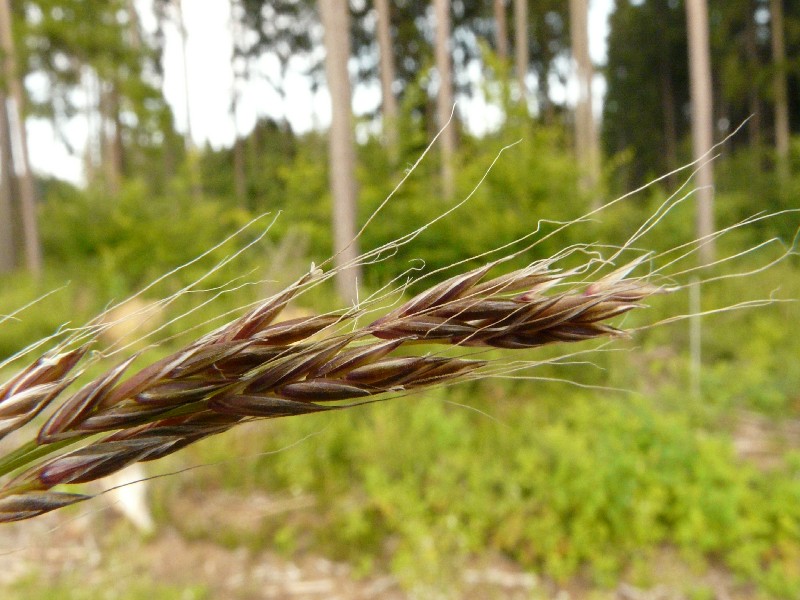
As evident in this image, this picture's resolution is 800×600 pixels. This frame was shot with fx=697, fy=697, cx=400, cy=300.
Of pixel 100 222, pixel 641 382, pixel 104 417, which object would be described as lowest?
pixel 641 382

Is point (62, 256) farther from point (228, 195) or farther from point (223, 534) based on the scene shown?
point (228, 195)

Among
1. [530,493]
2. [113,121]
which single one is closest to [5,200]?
[113,121]

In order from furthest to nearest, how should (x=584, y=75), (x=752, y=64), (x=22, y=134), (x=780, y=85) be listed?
(x=752, y=64) → (x=780, y=85) → (x=584, y=75) → (x=22, y=134)

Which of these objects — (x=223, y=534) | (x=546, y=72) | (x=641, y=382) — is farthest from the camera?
(x=546, y=72)

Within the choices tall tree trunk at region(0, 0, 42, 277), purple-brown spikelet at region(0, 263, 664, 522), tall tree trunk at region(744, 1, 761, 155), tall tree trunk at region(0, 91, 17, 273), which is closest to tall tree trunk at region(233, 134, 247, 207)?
tall tree trunk at region(0, 91, 17, 273)

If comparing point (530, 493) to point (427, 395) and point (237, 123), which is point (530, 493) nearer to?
point (427, 395)

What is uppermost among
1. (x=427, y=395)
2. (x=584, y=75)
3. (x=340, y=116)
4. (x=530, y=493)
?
(x=584, y=75)

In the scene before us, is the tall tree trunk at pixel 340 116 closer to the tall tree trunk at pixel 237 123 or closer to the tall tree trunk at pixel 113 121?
the tall tree trunk at pixel 113 121

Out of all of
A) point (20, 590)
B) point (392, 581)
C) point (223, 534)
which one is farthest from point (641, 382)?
point (20, 590)
